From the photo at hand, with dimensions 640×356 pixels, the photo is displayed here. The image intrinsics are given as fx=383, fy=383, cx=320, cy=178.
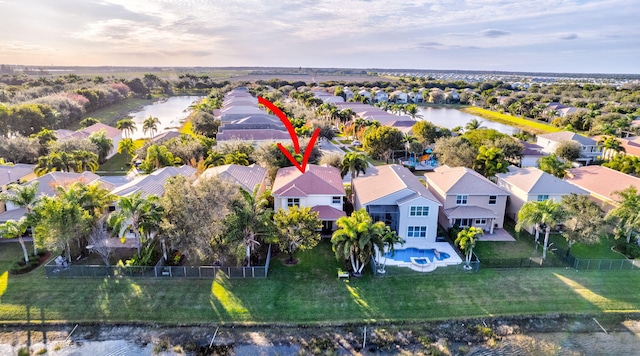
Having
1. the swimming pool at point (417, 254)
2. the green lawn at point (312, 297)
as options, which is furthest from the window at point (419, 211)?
the green lawn at point (312, 297)

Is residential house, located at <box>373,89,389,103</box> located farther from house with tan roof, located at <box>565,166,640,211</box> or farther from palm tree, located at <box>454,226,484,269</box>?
palm tree, located at <box>454,226,484,269</box>

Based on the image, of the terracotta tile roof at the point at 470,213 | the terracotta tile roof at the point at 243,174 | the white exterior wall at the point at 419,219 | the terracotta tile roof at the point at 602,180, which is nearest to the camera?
the white exterior wall at the point at 419,219

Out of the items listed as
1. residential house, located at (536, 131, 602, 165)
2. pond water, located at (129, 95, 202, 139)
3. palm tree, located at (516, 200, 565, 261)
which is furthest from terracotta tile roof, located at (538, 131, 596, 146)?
pond water, located at (129, 95, 202, 139)

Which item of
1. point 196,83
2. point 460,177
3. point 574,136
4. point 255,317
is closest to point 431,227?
point 460,177

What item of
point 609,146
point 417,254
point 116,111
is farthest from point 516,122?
point 116,111

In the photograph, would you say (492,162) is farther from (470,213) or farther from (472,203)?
(470,213)

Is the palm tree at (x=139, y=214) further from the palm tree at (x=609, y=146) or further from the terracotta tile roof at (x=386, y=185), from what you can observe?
the palm tree at (x=609, y=146)
